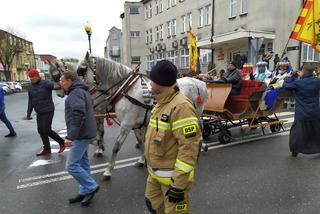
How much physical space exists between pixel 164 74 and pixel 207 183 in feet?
9.25

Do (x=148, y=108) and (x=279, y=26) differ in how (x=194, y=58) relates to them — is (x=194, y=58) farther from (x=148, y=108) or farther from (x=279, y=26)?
(x=279, y=26)

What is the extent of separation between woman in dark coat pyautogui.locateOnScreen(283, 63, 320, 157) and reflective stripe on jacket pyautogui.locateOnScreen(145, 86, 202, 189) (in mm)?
3945

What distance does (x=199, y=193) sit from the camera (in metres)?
4.11

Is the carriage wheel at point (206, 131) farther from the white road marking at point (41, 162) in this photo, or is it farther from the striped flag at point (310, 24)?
the white road marking at point (41, 162)

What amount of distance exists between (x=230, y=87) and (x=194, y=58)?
6.11 m

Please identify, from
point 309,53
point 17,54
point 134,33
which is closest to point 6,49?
point 17,54

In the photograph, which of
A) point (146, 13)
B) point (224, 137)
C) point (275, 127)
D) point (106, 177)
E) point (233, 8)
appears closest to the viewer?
point (106, 177)

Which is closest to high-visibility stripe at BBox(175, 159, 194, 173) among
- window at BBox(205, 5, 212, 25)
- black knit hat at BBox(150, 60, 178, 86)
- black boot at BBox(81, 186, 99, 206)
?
black knit hat at BBox(150, 60, 178, 86)

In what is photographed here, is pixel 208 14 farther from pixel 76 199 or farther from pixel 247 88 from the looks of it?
pixel 76 199

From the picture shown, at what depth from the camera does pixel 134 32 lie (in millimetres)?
46281

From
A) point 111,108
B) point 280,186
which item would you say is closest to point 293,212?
point 280,186

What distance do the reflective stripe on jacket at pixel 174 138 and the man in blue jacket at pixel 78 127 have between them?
148cm

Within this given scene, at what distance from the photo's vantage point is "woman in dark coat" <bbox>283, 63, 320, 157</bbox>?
5.29 metres

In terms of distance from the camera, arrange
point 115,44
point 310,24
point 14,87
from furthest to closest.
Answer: point 115,44
point 14,87
point 310,24
